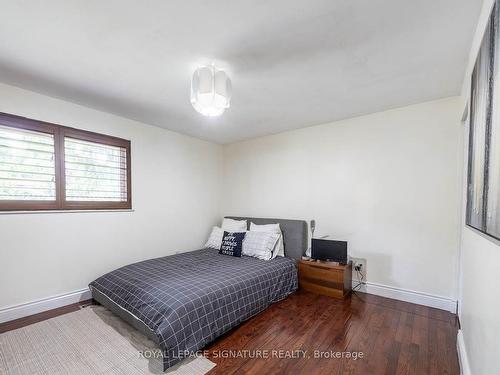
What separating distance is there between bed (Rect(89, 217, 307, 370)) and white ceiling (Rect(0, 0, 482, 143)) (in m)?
1.91

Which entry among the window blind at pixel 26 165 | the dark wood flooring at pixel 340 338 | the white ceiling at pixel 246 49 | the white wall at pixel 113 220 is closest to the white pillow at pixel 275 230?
the dark wood flooring at pixel 340 338

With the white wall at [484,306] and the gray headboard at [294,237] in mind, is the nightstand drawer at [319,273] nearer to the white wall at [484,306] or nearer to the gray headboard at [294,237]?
the gray headboard at [294,237]

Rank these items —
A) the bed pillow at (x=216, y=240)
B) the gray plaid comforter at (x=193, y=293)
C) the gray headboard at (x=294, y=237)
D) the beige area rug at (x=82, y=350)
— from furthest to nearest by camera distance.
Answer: the bed pillow at (x=216, y=240) → the gray headboard at (x=294, y=237) → the gray plaid comforter at (x=193, y=293) → the beige area rug at (x=82, y=350)

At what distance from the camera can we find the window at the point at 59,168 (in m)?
2.36

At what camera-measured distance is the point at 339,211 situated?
3.30m

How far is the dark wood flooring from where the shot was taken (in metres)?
1.74

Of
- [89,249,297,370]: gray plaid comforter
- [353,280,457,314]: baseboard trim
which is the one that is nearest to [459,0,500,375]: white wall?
[353,280,457,314]: baseboard trim

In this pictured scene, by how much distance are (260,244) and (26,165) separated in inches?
110

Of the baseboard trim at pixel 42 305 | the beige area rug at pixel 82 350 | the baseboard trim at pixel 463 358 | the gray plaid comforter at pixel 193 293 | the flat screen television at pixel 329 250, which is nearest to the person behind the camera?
the baseboard trim at pixel 463 358

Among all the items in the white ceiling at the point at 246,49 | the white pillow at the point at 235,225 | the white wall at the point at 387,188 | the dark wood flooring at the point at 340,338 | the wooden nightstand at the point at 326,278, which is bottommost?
the dark wood flooring at the point at 340,338

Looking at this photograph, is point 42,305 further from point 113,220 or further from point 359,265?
point 359,265

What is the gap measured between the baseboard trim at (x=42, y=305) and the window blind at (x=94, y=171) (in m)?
1.09

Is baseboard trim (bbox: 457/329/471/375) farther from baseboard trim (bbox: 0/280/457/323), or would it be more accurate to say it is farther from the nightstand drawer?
the nightstand drawer

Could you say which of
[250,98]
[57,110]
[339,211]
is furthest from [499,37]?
[57,110]
